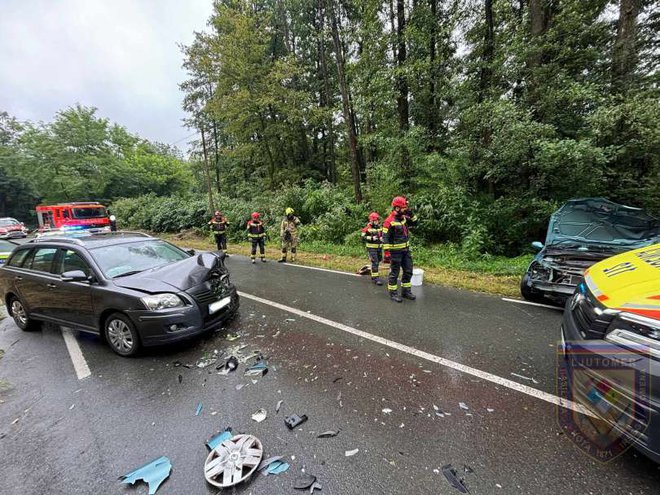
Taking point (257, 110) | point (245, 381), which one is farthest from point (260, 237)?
point (257, 110)

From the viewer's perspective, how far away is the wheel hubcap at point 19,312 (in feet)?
14.5

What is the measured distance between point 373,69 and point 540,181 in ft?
26.0

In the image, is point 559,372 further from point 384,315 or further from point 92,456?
point 92,456

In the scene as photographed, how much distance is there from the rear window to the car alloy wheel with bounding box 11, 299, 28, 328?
64 centimetres

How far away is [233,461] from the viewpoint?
1.93 metres

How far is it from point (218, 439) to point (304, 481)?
82 cm

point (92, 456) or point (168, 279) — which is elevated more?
point (168, 279)

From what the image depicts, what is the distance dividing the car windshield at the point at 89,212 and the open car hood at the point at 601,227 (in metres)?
21.4

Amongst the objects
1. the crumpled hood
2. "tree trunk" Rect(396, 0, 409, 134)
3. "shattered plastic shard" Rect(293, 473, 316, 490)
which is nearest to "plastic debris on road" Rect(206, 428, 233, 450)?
"shattered plastic shard" Rect(293, 473, 316, 490)

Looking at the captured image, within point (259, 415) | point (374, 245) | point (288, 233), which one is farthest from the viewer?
point (288, 233)

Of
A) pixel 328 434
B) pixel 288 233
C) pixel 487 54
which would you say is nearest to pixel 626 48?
pixel 487 54

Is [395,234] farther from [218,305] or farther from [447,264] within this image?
[218,305]

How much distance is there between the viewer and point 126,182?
29.2 m

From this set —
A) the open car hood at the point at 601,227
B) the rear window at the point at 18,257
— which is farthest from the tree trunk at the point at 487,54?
the rear window at the point at 18,257
